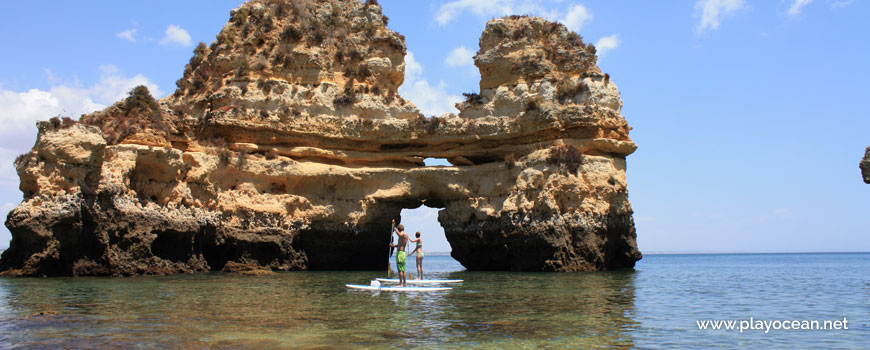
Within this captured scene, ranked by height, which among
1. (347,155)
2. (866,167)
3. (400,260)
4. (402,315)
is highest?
(347,155)

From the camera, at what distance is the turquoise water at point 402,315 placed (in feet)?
30.9

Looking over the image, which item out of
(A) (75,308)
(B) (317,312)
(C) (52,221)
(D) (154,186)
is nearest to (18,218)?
(C) (52,221)

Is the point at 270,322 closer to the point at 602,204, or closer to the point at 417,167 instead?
the point at 602,204

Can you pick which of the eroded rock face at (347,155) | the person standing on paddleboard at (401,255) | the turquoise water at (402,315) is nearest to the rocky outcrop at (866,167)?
the turquoise water at (402,315)

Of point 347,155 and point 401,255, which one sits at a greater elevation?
point 347,155

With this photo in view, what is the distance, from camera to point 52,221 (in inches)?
804

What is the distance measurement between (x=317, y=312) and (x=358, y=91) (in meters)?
18.5

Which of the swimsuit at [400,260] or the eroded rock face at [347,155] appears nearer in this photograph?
the swimsuit at [400,260]

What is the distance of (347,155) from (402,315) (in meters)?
18.1

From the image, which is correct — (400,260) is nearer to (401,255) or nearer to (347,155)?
(401,255)

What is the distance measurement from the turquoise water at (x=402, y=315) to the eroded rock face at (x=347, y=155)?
6.28m

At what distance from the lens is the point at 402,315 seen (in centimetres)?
1196

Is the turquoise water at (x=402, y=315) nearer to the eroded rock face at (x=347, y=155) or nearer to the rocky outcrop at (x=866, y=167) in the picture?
the rocky outcrop at (x=866, y=167)

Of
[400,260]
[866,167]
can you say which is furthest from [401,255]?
[866,167]
